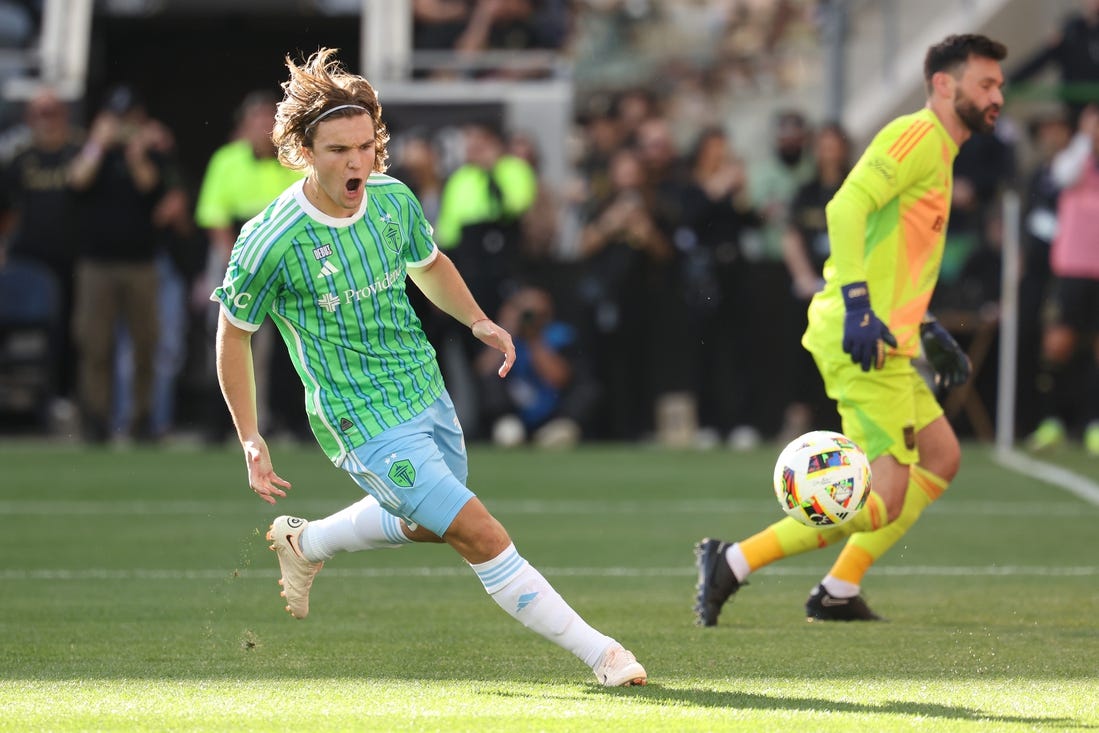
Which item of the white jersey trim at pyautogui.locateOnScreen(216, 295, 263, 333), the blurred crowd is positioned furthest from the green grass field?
the blurred crowd

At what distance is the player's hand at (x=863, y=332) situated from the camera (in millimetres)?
6773

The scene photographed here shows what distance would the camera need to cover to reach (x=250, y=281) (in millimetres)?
5867

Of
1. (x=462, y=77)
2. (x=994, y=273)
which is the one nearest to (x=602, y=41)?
(x=462, y=77)

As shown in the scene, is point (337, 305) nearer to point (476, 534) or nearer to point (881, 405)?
point (476, 534)

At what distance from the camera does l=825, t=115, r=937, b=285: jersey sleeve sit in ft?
22.8

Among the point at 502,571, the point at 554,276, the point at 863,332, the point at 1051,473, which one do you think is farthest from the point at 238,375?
the point at 554,276

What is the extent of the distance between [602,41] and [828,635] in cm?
1374

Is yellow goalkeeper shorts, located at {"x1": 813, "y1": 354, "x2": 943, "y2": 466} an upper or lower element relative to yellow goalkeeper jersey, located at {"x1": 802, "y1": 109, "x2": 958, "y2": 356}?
lower

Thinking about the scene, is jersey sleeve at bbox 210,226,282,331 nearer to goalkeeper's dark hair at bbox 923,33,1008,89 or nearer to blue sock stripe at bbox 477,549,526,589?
blue sock stripe at bbox 477,549,526,589

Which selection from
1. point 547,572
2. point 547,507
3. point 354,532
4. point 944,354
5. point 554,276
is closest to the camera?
point 354,532

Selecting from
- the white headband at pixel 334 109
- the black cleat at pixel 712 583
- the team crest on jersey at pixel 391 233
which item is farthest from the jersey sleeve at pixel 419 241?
the black cleat at pixel 712 583

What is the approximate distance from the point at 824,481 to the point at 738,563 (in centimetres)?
62

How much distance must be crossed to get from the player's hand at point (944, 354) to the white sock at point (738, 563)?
3.78 feet

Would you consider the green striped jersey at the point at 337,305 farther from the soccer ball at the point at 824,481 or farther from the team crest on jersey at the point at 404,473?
the soccer ball at the point at 824,481
